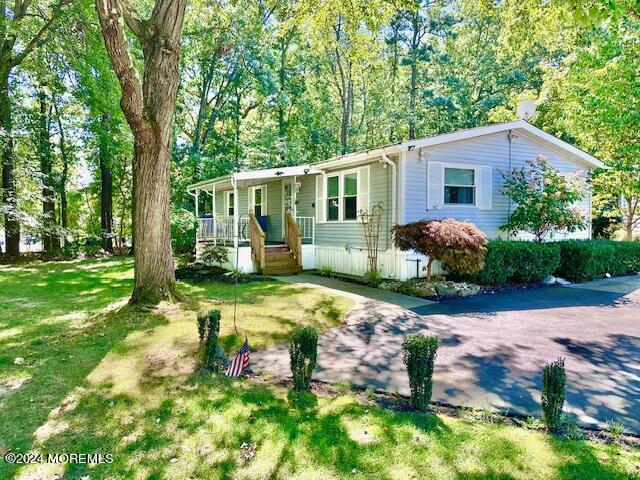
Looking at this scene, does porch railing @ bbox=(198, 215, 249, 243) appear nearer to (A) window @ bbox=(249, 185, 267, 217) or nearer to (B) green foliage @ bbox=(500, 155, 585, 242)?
(A) window @ bbox=(249, 185, 267, 217)

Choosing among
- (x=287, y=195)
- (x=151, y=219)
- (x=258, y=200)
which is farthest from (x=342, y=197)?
(x=151, y=219)

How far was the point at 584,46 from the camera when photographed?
13.0 m

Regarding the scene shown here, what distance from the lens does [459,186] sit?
34.3ft

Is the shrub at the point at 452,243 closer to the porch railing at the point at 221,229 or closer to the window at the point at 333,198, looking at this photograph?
the window at the point at 333,198

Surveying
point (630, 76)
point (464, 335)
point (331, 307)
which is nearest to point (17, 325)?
point (331, 307)

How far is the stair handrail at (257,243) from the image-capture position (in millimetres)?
11523

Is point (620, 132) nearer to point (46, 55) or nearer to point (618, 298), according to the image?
point (618, 298)

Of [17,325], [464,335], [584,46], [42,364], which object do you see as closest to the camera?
[42,364]

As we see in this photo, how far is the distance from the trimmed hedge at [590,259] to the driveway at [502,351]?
2.25 m

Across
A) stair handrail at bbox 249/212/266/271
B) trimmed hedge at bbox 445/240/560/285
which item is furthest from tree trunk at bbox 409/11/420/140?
trimmed hedge at bbox 445/240/560/285

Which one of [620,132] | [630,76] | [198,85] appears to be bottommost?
[620,132]

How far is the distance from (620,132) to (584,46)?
3061mm

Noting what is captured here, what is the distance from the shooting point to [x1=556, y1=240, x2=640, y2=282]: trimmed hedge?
1034 centimetres

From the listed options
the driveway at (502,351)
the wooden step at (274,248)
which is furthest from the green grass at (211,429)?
the wooden step at (274,248)
